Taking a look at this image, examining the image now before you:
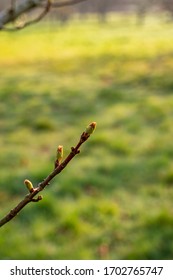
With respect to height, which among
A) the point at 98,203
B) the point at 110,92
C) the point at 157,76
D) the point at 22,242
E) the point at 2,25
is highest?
the point at 157,76

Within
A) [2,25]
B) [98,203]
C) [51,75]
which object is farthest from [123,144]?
[51,75]

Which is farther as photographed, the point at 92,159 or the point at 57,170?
the point at 92,159

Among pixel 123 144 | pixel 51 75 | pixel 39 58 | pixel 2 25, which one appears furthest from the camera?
pixel 39 58

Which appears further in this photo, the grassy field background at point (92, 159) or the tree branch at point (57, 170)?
the grassy field background at point (92, 159)

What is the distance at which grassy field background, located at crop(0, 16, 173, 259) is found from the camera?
14.8 feet

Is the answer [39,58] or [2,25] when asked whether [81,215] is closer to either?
[2,25]

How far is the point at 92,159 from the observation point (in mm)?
6398

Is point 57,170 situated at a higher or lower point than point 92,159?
lower

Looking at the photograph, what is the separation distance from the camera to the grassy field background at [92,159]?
4520 mm

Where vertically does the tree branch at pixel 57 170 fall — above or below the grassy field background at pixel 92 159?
below

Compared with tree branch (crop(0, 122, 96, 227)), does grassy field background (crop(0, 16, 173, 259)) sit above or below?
above

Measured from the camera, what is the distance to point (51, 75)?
12.5 meters

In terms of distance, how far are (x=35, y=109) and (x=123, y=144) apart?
253 cm

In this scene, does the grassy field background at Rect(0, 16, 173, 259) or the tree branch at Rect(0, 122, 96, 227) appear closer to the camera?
the tree branch at Rect(0, 122, 96, 227)
